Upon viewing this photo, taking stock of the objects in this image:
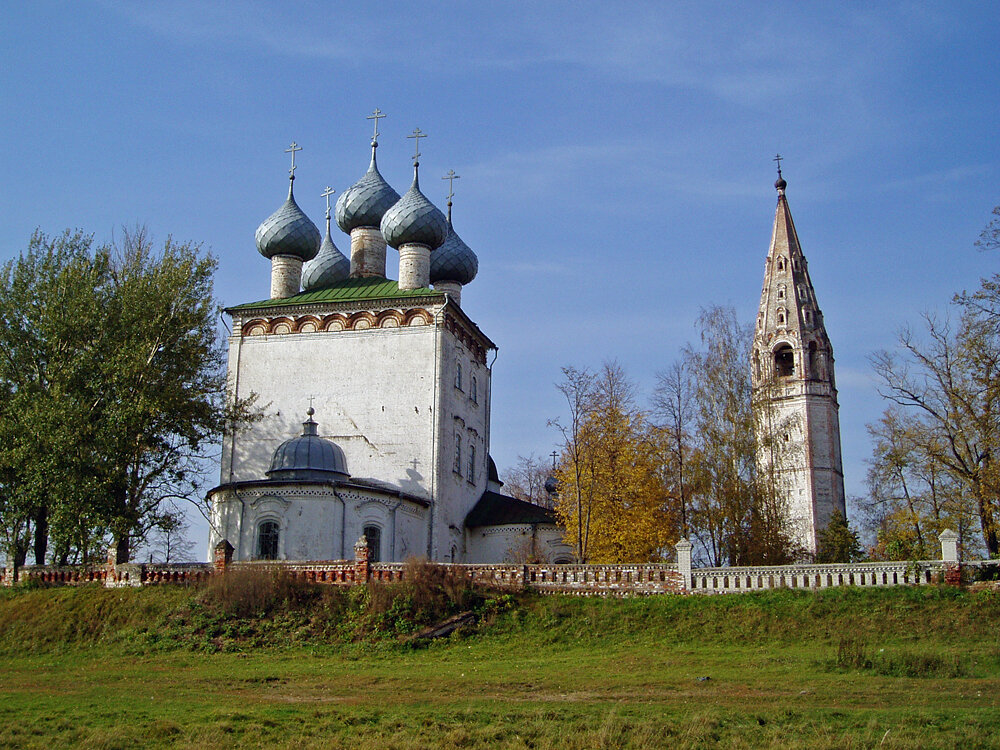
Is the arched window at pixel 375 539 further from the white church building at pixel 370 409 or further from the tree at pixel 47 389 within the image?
the tree at pixel 47 389

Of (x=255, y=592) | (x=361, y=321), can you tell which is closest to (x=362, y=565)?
(x=255, y=592)

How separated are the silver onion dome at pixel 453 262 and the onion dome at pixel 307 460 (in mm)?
8182

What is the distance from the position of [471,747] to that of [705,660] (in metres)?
5.83

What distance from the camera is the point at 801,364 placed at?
46031 mm

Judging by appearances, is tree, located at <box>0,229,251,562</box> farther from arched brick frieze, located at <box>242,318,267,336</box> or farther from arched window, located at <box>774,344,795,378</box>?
arched window, located at <box>774,344,795,378</box>

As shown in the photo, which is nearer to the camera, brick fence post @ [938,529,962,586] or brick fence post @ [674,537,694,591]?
brick fence post @ [938,529,962,586]

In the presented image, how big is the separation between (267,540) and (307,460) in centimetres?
204

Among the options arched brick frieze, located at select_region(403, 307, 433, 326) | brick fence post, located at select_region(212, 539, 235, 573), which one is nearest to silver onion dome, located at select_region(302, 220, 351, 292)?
arched brick frieze, located at select_region(403, 307, 433, 326)

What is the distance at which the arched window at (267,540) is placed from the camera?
23.5 m

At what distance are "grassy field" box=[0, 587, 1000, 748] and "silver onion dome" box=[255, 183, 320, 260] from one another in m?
12.3

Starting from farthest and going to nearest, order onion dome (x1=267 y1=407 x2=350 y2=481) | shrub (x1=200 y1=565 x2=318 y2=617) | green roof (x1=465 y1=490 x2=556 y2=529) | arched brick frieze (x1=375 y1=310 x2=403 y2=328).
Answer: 1. green roof (x1=465 y1=490 x2=556 y2=529)
2. arched brick frieze (x1=375 y1=310 x2=403 y2=328)
3. onion dome (x1=267 y1=407 x2=350 y2=481)
4. shrub (x1=200 y1=565 x2=318 y2=617)

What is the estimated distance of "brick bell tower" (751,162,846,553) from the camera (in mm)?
44188

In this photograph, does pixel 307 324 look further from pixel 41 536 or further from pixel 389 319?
pixel 41 536

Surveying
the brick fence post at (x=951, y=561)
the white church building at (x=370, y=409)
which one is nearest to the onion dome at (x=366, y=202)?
the white church building at (x=370, y=409)
